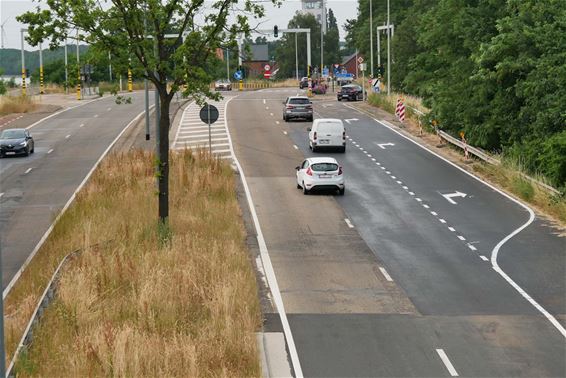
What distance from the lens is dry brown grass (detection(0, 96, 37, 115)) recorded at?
223ft

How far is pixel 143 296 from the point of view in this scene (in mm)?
17891

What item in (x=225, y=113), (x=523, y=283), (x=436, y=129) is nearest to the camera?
(x=523, y=283)

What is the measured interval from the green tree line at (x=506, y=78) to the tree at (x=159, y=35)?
1461 centimetres

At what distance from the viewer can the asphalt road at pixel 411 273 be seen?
16.6 meters

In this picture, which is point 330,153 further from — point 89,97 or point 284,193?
point 89,97

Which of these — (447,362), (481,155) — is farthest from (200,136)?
(447,362)

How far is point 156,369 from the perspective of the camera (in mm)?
14086

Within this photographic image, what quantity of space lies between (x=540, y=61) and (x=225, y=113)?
32.0 meters

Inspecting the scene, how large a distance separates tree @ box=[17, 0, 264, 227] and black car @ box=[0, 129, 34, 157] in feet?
75.6

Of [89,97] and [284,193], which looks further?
[89,97]

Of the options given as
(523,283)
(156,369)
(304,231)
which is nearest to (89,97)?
(304,231)

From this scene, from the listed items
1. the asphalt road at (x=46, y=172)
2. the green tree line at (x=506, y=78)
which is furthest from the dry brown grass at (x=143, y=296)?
the green tree line at (x=506, y=78)

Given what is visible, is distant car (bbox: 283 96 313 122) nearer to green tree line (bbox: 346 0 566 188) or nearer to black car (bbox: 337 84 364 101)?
green tree line (bbox: 346 0 566 188)

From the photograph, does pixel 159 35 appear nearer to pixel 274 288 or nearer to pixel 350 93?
pixel 274 288
